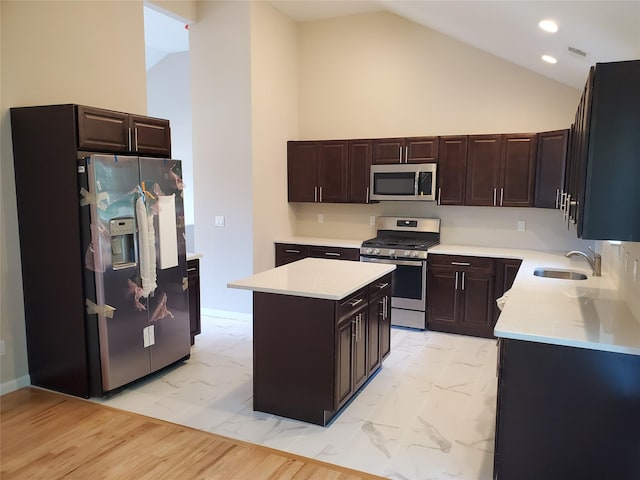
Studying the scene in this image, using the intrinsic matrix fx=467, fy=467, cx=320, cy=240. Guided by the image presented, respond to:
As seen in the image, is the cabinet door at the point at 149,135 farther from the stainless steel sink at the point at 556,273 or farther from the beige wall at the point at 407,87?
the stainless steel sink at the point at 556,273

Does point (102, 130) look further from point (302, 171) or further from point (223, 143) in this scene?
point (302, 171)

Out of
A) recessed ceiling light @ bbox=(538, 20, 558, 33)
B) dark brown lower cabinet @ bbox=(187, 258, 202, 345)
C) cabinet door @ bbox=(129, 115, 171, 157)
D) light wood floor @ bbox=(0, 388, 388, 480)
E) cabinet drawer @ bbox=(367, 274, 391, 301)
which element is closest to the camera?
light wood floor @ bbox=(0, 388, 388, 480)

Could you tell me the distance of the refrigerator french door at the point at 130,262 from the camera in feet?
10.5

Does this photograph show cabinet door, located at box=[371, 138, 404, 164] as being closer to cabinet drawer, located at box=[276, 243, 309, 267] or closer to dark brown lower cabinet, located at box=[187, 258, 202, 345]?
cabinet drawer, located at box=[276, 243, 309, 267]

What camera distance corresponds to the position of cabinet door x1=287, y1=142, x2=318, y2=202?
571cm

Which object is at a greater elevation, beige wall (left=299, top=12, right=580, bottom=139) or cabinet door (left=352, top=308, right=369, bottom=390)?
beige wall (left=299, top=12, right=580, bottom=139)

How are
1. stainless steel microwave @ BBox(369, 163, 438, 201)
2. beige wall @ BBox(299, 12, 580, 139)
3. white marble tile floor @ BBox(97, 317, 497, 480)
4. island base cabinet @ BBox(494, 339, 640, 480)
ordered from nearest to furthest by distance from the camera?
island base cabinet @ BBox(494, 339, 640, 480) < white marble tile floor @ BBox(97, 317, 497, 480) < beige wall @ BBox(299, 12, 580, 139) < stainless steel microwave @ BBox(369, 163, 438, 201)

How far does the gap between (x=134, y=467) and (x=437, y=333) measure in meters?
3.26

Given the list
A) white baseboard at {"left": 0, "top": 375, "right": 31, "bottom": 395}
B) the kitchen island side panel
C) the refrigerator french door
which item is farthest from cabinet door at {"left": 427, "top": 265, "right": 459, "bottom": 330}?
white baseboard at {"left": 0, "top": 375, "right": 31, "bottom": 395}

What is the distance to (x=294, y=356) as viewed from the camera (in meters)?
3.06

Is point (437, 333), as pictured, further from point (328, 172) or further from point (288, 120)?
point (288, 120)

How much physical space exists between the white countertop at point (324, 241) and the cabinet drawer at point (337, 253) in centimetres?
5

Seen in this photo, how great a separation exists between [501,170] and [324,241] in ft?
6.86

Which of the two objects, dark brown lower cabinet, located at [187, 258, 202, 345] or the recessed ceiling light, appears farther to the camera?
dark brown lower cabinet, located at [187, 258, 202, 345]
